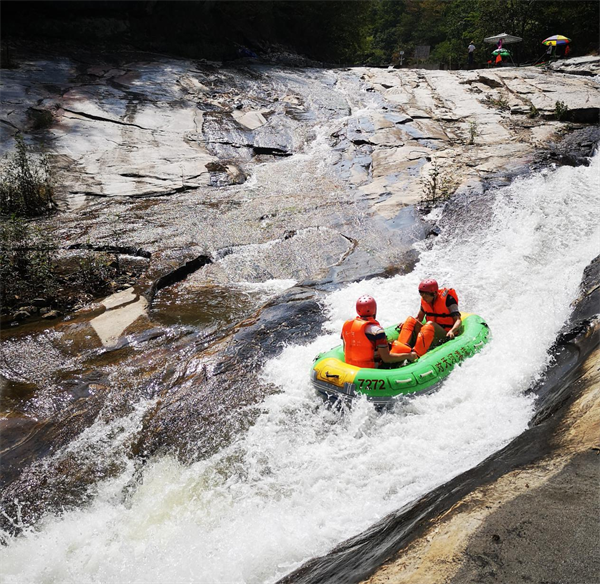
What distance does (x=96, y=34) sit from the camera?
1728 centimetres

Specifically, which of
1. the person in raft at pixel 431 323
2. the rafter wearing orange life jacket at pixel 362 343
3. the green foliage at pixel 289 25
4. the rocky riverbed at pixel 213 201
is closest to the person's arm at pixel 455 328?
the person in raft at pixel 431 323

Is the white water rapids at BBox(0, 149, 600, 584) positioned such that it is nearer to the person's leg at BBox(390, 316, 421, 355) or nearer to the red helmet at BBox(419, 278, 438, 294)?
the person's leg at BBox(390, 316, 421, 355)

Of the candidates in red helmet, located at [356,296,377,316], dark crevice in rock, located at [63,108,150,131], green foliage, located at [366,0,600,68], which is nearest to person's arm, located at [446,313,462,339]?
red helmet, located at [356,296,377,316]

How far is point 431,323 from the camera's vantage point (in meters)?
5.79

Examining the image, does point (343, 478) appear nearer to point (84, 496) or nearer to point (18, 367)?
point (84, 496)

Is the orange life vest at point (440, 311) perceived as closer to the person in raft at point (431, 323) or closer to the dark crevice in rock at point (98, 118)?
the person in raft at point (431, 323)

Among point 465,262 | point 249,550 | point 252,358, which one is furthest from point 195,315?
point 465,262

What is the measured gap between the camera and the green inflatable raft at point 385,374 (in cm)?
490

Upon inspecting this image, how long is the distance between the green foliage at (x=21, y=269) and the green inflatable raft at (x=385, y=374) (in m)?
3.67

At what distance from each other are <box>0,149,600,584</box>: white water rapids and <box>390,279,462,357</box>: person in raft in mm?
494

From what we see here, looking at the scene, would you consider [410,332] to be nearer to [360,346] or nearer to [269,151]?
[360,346]

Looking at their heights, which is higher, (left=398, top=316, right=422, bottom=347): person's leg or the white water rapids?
(left=398, top=316, right=422, bottom=347): person's leg

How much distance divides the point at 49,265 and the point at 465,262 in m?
5.76

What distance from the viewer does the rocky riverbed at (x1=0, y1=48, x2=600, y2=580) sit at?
4.99 metres
